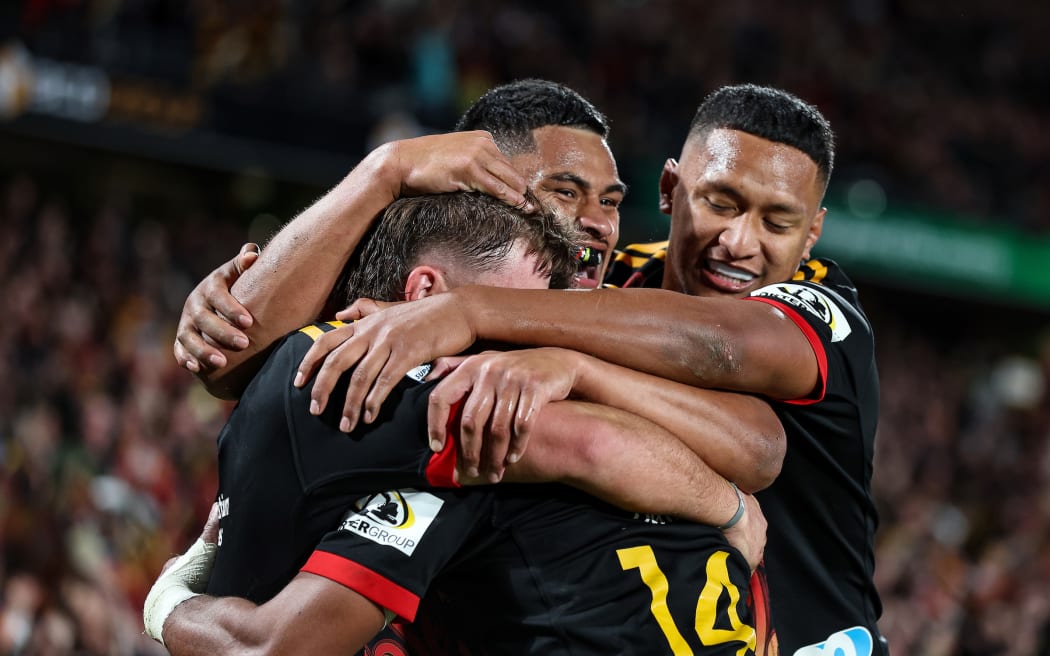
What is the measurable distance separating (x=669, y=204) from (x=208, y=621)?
2.11 meters

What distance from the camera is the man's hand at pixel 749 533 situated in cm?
253

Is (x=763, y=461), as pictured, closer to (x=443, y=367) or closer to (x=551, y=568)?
(x=551, y=568)

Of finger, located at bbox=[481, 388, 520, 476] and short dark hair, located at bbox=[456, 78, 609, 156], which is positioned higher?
short dark hair, located at bbox=[456, 78, 609, 156]

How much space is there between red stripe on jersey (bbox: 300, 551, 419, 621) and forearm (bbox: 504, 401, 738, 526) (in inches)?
10.9

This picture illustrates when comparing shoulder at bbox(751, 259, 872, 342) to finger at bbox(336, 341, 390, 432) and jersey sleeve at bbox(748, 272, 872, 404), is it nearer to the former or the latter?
jersey sleeve at bbox(748, 272, 872, 404)

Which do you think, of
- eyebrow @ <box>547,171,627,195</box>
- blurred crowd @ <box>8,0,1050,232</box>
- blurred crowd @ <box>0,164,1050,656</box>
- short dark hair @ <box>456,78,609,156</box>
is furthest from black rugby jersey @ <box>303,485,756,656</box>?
blurred crowd @ <box>8,0,1050,232</box>

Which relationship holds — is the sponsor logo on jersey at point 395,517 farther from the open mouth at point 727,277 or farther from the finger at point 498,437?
the open mouth at point 727,277

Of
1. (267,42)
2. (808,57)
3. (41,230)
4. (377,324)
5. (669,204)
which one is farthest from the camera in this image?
(808,57)

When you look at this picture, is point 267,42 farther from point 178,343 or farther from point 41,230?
point 178,343

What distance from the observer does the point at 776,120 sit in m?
3.63

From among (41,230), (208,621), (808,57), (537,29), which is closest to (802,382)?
(208,621)

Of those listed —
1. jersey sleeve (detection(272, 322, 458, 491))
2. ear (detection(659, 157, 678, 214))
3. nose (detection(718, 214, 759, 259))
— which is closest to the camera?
jersey sleeve (detection(272, 322, 458, 491))

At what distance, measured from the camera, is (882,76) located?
17.3 meters

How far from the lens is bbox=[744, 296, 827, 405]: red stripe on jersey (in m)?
2.93
